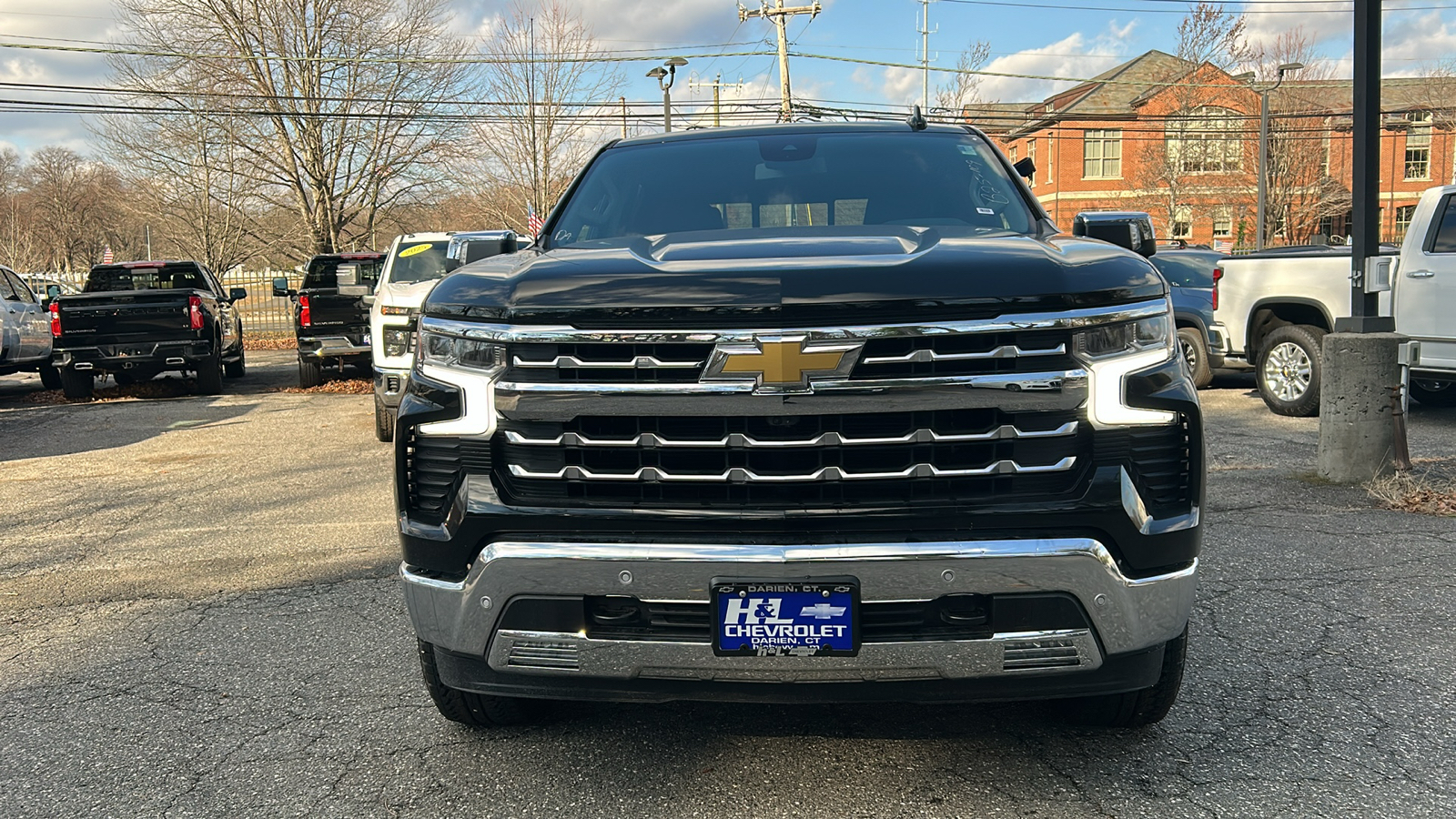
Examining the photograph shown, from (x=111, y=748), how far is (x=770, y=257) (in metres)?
2.53

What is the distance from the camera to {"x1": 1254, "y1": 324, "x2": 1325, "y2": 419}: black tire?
10.1m

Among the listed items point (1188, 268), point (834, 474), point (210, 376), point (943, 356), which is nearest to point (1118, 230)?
point (943, 356)

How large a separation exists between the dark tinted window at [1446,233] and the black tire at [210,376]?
1360 centimetres

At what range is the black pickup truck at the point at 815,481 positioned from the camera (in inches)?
101

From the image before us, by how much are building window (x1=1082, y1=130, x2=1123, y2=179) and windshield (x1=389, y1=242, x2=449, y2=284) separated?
42.4 meters

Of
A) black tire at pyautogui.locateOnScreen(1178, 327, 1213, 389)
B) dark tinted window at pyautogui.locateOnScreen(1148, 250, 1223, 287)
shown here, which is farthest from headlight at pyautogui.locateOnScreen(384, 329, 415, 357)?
dark tinted window at pyautogui.locateOnScreen(1148, 250, 1223, 287)

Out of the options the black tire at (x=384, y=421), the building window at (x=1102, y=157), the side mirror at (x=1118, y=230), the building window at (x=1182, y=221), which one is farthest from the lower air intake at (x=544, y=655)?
the building window at (x=1102, y=157)

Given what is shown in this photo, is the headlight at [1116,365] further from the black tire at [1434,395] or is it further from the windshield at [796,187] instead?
the black tire at [1434,395]

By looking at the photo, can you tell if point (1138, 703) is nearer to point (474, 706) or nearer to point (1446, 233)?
point (474, 706)

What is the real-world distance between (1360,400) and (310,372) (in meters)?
12.7

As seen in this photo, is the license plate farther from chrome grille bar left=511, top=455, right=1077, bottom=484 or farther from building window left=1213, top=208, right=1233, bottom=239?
building window left=1213, top=208, right=1233, bottom=239

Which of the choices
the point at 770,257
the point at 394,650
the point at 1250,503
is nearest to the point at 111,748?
the point at 394,650

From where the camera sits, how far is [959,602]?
8.55 feet

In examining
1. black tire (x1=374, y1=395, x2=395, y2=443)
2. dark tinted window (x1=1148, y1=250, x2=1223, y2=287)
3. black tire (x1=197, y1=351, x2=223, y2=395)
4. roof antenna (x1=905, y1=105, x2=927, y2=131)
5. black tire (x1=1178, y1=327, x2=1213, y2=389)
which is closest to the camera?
roof antenna (x1=905, y1=105, x2=927, y2=131)
